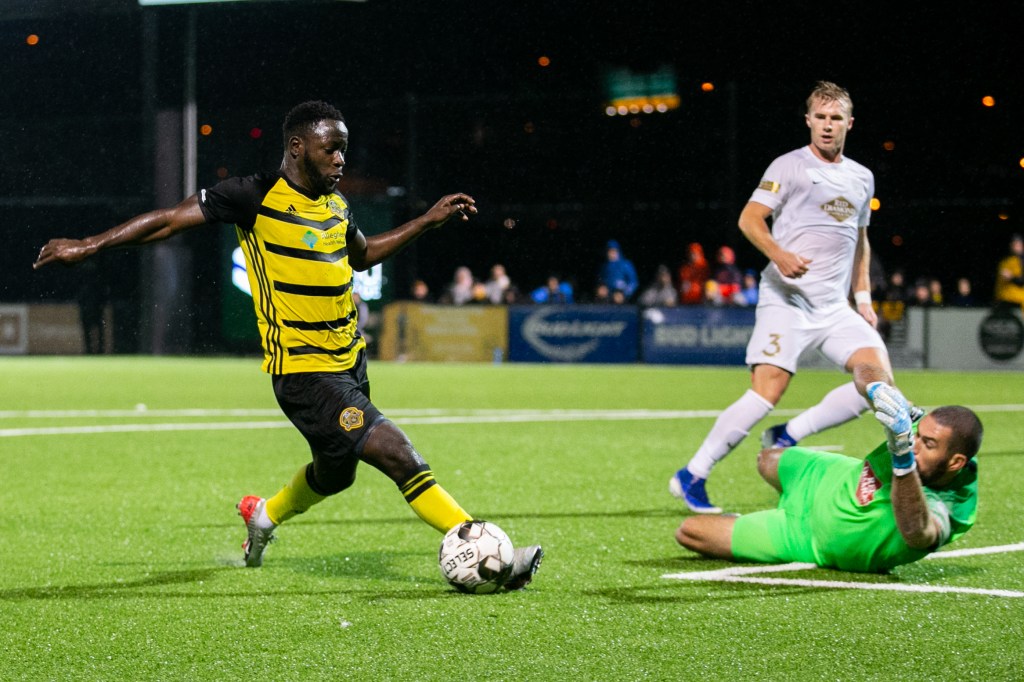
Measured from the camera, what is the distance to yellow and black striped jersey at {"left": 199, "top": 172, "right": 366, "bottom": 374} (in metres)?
5.67

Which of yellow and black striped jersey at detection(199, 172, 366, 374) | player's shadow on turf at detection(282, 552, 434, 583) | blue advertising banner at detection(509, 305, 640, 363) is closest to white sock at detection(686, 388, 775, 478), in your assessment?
player's shadow on turf at detection(282, 552, 434, 583)

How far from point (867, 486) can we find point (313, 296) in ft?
7.77

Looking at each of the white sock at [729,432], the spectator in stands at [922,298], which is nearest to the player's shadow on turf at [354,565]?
the white sock at [729,432]

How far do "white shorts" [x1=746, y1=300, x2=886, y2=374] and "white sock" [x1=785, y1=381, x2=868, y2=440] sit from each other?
0.48m

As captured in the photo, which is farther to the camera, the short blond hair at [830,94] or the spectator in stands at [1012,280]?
the spectator in stands at [1012,280]

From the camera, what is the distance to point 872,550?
595 cm

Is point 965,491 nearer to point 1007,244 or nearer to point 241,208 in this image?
point 241,208

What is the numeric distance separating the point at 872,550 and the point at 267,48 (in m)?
33.5

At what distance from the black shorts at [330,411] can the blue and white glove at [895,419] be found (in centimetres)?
192

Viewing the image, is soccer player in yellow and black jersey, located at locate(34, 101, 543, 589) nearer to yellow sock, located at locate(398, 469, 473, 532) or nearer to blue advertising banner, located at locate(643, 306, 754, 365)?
yellow sock, located at locate(398, 469, 473, 532)

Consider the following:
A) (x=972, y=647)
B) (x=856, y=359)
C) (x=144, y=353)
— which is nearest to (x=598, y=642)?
(x=972, y=647)

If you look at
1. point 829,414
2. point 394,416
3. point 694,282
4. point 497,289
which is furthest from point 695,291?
point 829,414

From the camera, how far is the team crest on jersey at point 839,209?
7836 mm

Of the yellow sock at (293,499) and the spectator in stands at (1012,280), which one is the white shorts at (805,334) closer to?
the yellow sock at (293,499)
